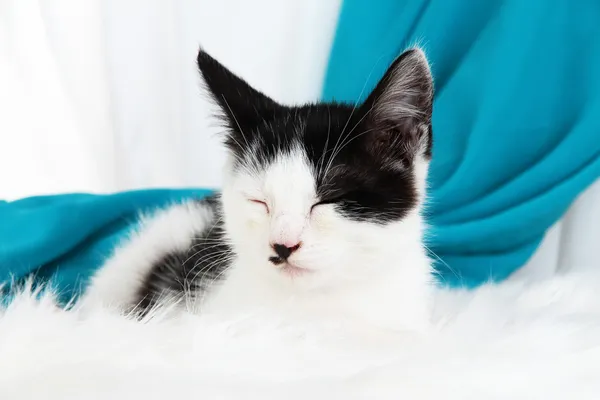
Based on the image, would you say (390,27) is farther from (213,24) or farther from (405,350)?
(405,350)

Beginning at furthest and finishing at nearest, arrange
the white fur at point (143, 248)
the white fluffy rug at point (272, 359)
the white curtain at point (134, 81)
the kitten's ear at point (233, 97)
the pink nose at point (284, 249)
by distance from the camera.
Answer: the white curtain at point (134, 81) < the white fur at point (143, 248) < the kitten's ear at point (233, 97) < the pink nose at point (284, 249) < the white fluffy rug at point (272, 359)

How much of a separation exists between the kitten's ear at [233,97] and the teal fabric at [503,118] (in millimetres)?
521

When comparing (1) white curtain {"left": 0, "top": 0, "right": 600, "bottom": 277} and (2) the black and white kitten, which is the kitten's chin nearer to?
(2) the black and white kitten

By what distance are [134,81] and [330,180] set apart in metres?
1.18

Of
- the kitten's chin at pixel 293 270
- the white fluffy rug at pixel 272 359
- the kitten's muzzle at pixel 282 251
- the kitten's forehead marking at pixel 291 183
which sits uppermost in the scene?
the kitten's forehead marking at pixel 291 183

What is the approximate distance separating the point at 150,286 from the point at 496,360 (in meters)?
0.76

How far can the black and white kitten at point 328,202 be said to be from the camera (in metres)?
0.84

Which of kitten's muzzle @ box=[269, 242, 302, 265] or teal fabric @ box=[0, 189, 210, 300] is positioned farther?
teal fabric @ box=[0, 189, 210, 300]

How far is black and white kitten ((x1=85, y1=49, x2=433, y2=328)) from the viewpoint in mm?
843

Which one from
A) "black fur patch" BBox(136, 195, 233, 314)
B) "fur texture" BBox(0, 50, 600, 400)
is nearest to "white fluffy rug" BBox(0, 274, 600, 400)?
"fur texture" BBox(0, 50, 600, 400)

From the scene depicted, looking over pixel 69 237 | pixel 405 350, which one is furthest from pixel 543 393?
pixel 69 237

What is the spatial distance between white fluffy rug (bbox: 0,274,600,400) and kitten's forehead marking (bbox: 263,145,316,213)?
0.17 metres

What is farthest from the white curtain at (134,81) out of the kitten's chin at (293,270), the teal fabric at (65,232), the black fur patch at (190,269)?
the kitten's chin at (293,270)

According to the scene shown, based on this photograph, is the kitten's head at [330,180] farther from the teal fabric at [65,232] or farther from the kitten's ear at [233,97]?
the teal fabric at [65,232]
